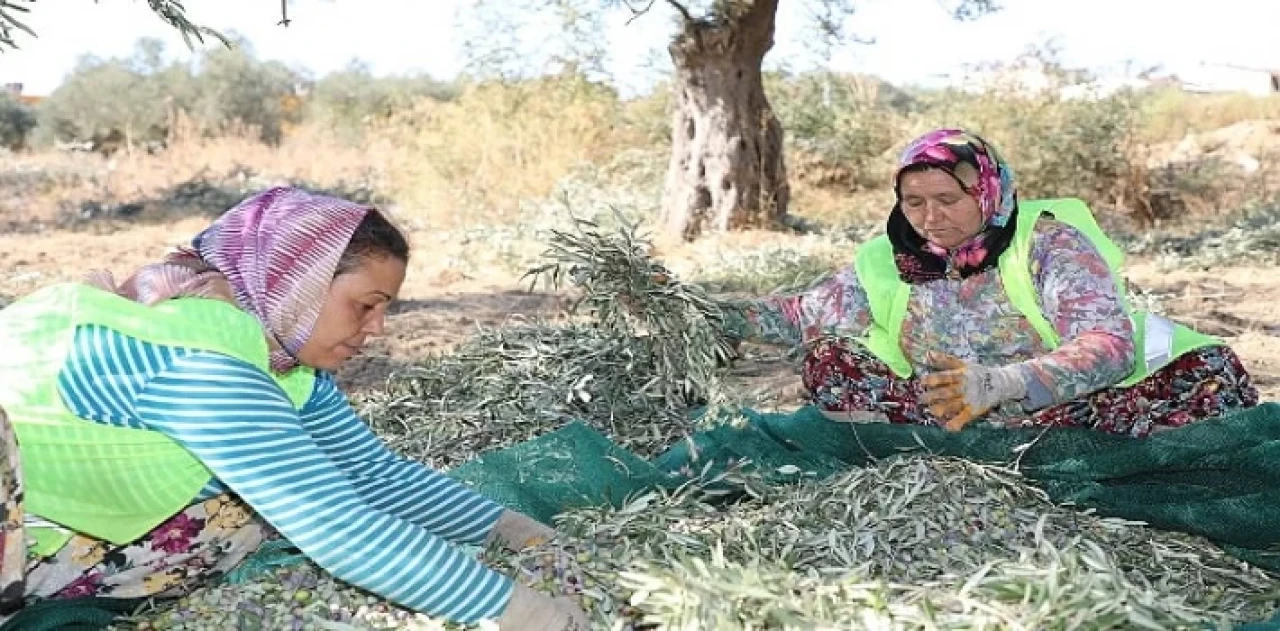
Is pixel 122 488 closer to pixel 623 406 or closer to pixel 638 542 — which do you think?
pixel 638 542

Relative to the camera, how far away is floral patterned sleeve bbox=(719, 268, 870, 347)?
133 inches

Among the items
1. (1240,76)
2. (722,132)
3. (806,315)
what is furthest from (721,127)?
(1240,76)

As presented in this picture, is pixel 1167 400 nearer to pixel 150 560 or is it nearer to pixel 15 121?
pixel 150 560

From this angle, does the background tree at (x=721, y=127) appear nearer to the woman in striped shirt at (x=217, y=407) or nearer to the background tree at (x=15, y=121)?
the woman in striped shirt at (x=217, y=407)

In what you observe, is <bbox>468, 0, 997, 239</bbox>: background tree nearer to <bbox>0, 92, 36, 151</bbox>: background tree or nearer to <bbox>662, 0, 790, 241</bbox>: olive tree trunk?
<bbox>662, 0, 790, 241</bbox>: olive tree trunk

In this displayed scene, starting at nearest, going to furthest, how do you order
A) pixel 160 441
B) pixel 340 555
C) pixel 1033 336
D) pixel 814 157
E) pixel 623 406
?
pixel 340 555, pixel 160 441, pixel 1033 336, pixel 623 406, pixel 814 157

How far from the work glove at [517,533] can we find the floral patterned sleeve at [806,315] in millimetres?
1101

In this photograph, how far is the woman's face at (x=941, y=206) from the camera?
9.95ft

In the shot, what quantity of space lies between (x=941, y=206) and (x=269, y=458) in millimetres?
1790

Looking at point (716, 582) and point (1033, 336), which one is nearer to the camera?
point (716, 582)

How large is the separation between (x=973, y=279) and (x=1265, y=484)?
0.78 metres

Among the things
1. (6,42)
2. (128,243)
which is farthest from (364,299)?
(128,243)

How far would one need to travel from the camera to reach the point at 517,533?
2.35 meters

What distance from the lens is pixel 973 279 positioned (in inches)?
124
